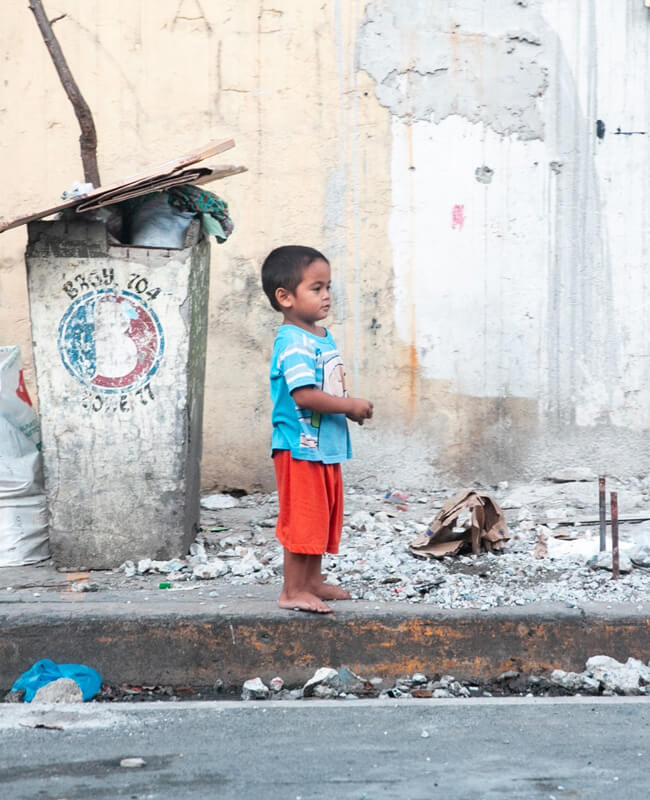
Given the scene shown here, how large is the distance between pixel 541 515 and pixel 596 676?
171 centimetres

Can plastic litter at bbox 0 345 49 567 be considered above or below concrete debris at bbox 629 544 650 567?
above

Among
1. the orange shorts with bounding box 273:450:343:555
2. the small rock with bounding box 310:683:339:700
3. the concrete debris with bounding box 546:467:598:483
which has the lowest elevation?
the small rock with bounding box 310:683:339:700

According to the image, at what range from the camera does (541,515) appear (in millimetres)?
5371

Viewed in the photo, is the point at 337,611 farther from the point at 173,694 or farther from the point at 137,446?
the point at 137,446

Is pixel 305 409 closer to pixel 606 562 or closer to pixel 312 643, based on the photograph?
pixel 312 643

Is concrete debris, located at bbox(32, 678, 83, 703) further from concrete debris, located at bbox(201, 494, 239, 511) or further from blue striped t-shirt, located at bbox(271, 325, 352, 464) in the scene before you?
concrete debris, located at bbox(201, 494, 239, 511)

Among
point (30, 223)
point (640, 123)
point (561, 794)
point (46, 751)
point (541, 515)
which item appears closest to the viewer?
point (561, 794)

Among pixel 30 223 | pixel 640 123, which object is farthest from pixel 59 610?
pixel 640 123

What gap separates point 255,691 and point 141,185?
1.81 meters

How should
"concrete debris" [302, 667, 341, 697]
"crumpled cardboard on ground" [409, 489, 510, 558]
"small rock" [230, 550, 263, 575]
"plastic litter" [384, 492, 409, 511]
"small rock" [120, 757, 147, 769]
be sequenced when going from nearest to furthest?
"small rock" [120, 757, 147, 769] → "concrete debris" [302, 667, 341, 697] → "small rock" [230, 550, 263, 575] → "crumpled cardboard on ground" [409, 489, 510, 558] → "plastic litter" [384, 492, 409, 511]

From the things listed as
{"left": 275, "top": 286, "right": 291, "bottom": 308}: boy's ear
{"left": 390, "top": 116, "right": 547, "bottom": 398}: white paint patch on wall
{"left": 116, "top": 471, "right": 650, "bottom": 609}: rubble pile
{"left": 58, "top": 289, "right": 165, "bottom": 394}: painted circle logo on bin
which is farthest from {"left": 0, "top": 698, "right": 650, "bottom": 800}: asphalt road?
{"left": 390, "top": 116, "right": 547, "bottom": 398}: white paint patch on wall

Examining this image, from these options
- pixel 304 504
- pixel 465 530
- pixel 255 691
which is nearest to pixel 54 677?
pixel 255 691

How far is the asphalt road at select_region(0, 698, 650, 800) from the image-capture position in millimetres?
2877

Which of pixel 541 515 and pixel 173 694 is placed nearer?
pixel 173 694
